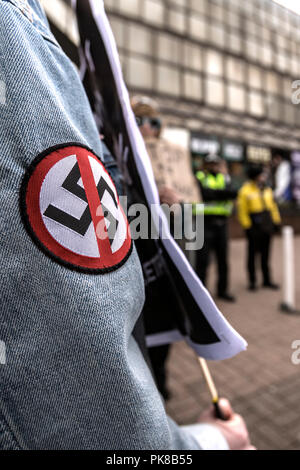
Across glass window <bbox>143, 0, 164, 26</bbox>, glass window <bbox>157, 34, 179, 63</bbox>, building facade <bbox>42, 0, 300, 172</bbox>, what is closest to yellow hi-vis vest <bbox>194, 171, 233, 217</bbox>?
building facade <bbox>42, 0, 300, 172</bbox>

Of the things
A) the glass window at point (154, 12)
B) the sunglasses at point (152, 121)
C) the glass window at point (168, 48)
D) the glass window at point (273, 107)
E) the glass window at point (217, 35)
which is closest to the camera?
the sunglasses at point (152, 121)

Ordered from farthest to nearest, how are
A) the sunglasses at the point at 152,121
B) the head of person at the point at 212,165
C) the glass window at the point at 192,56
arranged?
the glass window at the point at 192,56, the head of person at the point at 212,165, the sunglasses at the point at 152,121

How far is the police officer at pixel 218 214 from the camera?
4.36 m

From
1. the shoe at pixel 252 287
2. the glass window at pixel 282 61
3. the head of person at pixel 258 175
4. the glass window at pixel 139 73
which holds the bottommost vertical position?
the shoe at pixel 252 287

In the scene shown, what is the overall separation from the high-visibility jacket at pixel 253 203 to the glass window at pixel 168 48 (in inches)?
519

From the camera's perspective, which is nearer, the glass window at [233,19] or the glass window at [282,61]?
the glass window at [233,19]

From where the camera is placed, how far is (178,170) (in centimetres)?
196

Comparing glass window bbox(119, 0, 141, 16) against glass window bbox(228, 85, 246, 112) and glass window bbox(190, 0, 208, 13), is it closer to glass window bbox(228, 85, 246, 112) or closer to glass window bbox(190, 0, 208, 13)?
glass window bbox(190, 0, 208, 13)

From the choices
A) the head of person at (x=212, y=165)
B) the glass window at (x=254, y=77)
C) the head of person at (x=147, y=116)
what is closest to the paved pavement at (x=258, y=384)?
the head of person at (x=147, y=116)

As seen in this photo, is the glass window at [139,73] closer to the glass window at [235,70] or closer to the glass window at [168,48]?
the glass window at [168,48]

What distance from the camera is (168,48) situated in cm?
1603

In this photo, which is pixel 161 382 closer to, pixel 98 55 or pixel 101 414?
pixel 101 414

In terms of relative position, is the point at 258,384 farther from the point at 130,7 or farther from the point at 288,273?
the point at 130,7

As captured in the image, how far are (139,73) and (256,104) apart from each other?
25.2 ft
